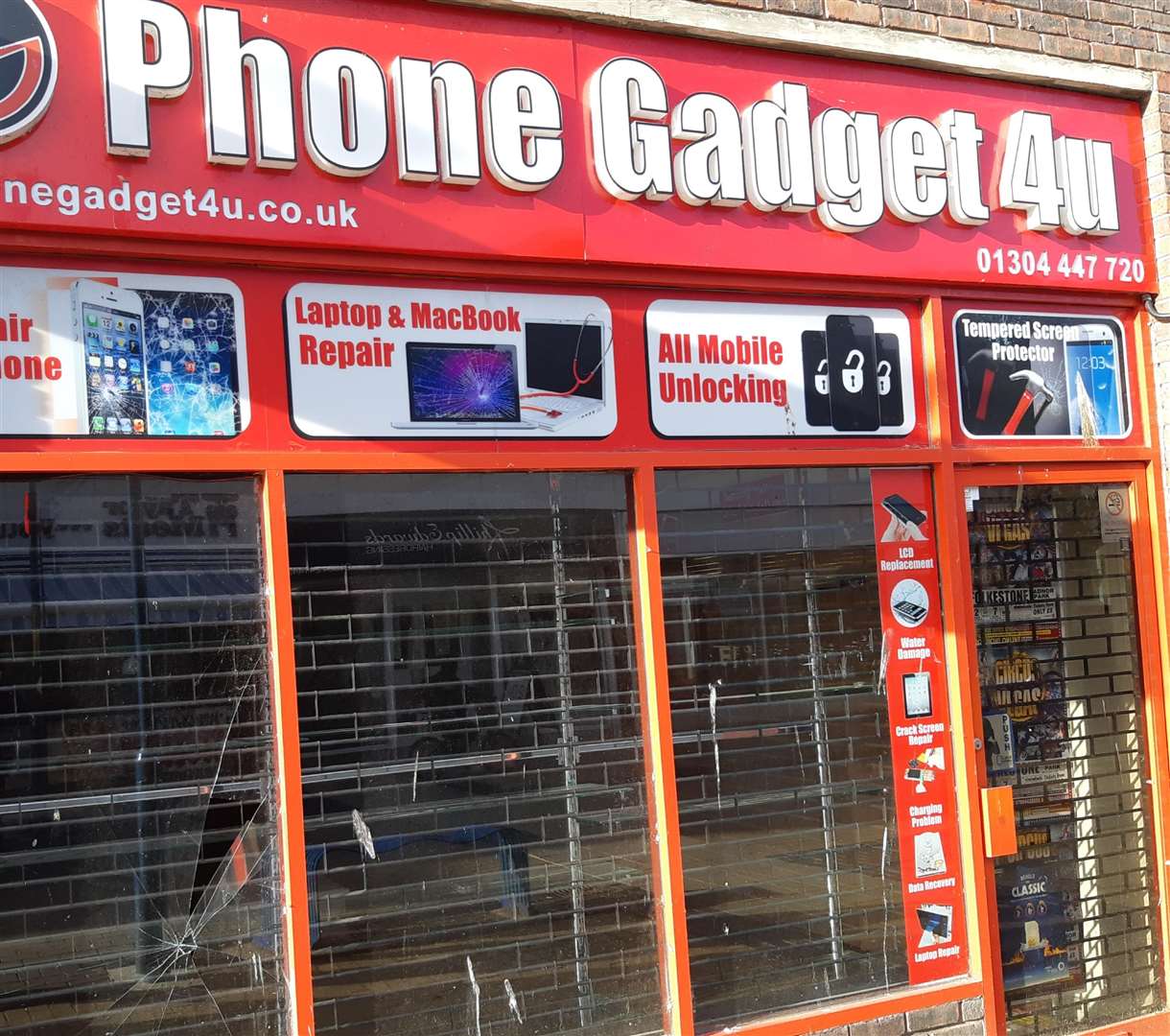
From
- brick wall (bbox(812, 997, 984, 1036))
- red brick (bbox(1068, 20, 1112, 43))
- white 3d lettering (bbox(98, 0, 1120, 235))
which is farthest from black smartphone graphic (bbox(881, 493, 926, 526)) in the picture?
red brick (bbox(1068, 20, 1112, 43))

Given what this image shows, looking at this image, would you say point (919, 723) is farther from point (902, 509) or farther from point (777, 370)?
point (777, 370)

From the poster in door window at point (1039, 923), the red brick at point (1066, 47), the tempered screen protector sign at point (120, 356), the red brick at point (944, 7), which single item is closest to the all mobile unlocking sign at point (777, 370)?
the red brick at point (944, 7)

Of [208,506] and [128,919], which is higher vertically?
[208,506]

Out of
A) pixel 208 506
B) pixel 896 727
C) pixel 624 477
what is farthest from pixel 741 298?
pixel 208 506

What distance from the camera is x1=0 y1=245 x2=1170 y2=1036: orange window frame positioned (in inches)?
172

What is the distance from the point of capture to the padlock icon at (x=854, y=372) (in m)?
5.57

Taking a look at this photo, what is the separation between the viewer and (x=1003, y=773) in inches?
233

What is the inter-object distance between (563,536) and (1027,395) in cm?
232

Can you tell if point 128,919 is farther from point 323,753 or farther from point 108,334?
point 108,334

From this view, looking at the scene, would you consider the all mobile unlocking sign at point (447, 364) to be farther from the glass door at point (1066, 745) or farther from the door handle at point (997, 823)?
the door handle at point (997, 823)

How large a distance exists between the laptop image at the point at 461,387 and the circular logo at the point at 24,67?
1368mm

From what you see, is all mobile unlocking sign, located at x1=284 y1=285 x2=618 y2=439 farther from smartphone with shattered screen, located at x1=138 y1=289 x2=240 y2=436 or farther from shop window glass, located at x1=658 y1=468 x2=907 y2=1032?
shop window glass, located at x1=658 y1=468 x2=907 y2=1032

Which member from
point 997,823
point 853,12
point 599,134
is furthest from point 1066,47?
point 997,823

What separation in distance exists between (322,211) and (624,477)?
4.77ft
